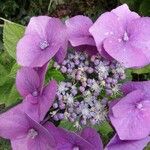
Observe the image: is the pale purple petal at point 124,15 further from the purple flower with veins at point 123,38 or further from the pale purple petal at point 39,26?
the pale purple petal at point 39,26

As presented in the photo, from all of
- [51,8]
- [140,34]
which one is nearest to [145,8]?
[51,8]

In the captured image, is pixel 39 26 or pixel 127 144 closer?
pixel 127 144

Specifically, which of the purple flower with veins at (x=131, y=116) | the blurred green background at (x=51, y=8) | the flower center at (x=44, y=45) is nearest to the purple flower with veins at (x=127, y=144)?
the purple flower with veins at (x=131, y=116)

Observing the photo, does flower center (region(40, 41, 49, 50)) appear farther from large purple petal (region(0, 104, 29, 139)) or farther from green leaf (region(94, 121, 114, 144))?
green leaf (region(94, 121, 114, 144))

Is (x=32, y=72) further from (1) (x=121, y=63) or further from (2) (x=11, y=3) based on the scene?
(2) (x=11, y=3)

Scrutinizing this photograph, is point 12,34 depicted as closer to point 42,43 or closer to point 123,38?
point 42,43

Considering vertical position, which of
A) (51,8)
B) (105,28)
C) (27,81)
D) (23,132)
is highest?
(105,28)
